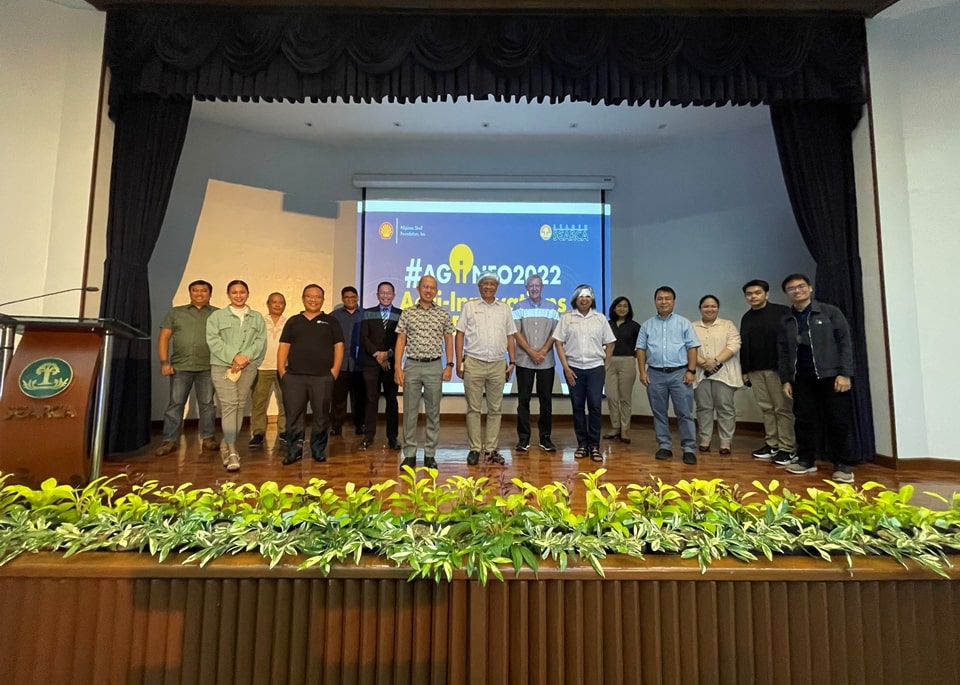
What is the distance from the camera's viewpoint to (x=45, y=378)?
6.73 ft

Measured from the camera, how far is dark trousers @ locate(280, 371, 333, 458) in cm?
305

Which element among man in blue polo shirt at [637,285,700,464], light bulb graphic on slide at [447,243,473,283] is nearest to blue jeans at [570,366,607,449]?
man in blue polo shirt at [637,285,700,464]

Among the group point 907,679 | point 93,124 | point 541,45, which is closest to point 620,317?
point 541,45

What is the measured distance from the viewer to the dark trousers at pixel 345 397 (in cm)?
409

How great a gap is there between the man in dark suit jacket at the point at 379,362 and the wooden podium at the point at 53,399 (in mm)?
1816

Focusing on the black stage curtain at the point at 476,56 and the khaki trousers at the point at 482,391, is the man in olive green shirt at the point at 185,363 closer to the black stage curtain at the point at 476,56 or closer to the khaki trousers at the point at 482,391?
the black stage curtain at the point at 476,56

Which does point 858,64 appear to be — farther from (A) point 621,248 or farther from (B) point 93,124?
(B) point 93,124

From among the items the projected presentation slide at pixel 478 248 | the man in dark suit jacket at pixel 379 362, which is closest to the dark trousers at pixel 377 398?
the man in dark suit jacket at pixel 379 362

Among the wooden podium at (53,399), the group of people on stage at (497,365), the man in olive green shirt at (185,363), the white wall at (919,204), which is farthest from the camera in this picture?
the man in olive green shirt at (185,363)

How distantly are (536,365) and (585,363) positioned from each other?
0.42 meters

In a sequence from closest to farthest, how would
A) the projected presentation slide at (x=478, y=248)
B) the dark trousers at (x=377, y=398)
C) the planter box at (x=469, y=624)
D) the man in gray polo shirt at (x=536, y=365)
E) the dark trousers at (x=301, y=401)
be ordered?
the planter box at (x=469, y=624) → the dark trousers at (x=301, y=401) → the man in gray polo shirt at (x=536, y=365) → the dark trousers at (x=377, y=398) → the projected presentation slide at (x=478, y=248)

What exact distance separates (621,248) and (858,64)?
2.52 metres

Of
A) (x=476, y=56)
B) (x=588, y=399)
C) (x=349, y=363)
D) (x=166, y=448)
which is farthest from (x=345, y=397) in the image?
(x=476, y=56)

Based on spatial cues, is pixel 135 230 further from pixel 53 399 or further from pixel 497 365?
pixel 497 365
